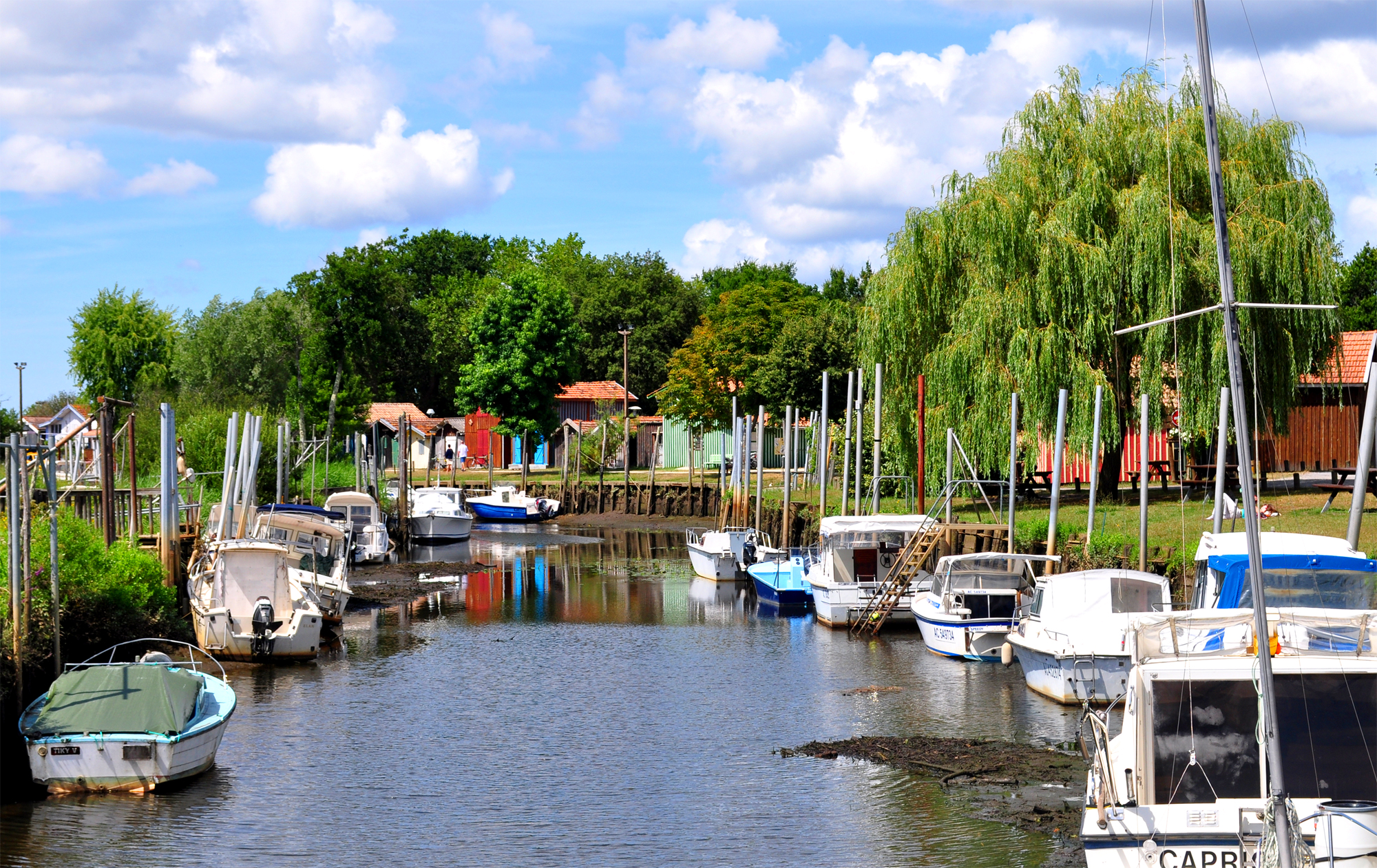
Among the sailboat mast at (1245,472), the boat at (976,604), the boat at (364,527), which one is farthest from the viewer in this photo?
the boat at (364,527)

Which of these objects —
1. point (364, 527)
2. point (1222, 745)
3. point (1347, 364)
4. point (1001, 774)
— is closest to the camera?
point (1222, 745)

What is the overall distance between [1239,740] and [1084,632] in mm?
10213

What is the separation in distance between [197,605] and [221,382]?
43996 mm

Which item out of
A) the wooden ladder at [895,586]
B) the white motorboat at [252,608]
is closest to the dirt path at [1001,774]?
the wooden ladder at [895,586]

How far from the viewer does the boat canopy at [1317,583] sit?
18766 millimetres

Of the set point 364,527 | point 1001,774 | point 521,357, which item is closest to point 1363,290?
point 521,357

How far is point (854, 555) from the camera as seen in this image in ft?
103

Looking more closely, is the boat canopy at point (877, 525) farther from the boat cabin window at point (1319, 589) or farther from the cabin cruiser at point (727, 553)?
the boat cabin window at point (1319, 589)

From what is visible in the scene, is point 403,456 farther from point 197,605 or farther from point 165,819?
point 165,819

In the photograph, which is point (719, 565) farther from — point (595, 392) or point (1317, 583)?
point (595, 392)

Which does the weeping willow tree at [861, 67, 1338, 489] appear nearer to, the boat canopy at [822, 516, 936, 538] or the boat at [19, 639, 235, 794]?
the boat canopy at [822, 516, 936, 538]

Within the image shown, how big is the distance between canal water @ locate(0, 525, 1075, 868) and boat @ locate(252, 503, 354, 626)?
1.08m

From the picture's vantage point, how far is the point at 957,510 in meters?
39.0

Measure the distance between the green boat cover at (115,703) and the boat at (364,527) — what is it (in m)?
28.5
